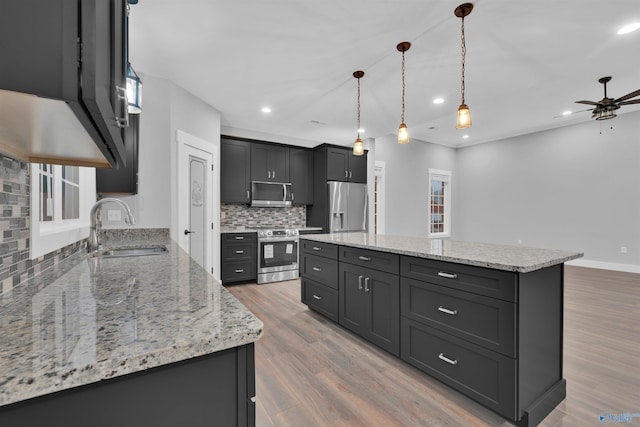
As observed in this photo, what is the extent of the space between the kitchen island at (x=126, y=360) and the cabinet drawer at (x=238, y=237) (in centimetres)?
365

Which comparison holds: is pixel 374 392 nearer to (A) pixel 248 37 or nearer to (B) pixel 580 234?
(A) pixel 248 37

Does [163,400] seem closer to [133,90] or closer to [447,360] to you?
[133,90]

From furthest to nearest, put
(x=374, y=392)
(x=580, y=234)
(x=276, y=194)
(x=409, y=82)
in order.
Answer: (x=580, y=234) < (x=276, y=194) < (x=409, y=82) < (x=374, y=392)

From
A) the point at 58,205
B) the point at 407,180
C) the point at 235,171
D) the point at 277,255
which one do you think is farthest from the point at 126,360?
the point at 407,180

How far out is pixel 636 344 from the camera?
8.04 feet

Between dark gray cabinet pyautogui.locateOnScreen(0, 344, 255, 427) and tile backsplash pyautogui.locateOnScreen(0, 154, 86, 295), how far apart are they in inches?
24.4

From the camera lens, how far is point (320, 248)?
3.06 m

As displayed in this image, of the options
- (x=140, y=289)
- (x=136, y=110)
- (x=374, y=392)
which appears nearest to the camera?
(x=140, y=289)

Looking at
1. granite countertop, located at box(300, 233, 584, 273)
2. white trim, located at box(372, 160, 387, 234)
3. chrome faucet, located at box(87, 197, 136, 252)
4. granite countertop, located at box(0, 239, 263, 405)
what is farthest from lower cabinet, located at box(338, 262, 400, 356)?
white trim, located at box(372, 160, 387, 234)

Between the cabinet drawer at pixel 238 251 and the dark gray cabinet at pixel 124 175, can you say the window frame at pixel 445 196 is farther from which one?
the dark gray cabinet at pixel 124 175

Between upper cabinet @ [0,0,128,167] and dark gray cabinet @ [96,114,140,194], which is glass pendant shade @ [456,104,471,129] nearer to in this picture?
upper cabinet @ [0,0,128,167]

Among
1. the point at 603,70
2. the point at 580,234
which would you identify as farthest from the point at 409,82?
the point at 580,234

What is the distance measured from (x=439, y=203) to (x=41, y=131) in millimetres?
7848

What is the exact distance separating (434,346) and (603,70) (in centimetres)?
393
